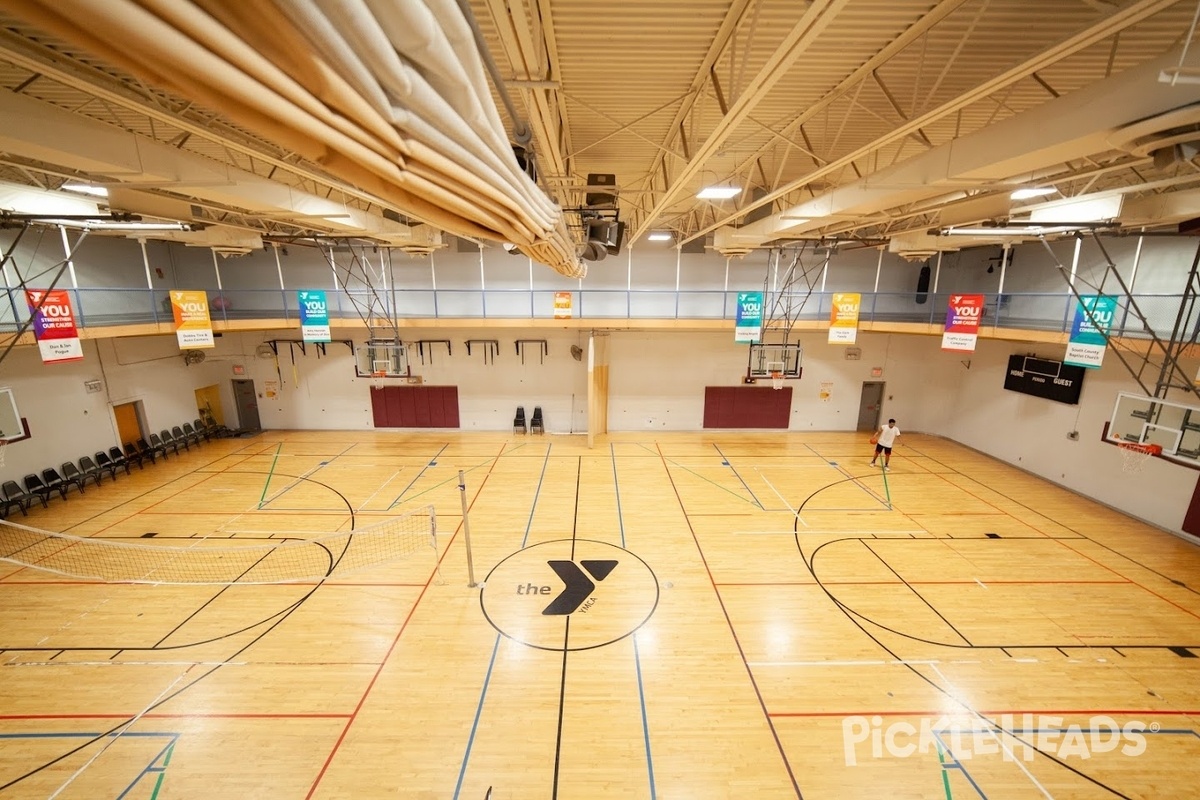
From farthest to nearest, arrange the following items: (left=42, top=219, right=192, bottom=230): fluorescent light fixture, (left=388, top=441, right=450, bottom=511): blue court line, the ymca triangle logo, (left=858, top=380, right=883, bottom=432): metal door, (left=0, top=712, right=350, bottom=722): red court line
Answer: (left=858, top=380, right=883, bottom=432): metal door
(left=388, top=441, right=450, bottom=511): blue court line
(left=42, top=219, right=192, bottom=230): fluorescent light fixture
the ymca triangle logo
(left=0, top=712, right=350, bottom=722): red court line

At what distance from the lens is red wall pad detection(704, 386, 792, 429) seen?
18.3m

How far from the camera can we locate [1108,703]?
6266 mm

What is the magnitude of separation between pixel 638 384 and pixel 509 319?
18.6 ft

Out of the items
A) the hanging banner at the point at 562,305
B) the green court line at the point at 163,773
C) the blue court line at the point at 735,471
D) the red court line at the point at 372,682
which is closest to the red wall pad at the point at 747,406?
the blue court line at the point at 735,471

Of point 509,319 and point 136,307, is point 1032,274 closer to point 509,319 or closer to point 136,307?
point 509,319

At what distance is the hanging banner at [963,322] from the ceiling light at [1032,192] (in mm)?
3984

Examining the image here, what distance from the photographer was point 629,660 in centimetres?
681

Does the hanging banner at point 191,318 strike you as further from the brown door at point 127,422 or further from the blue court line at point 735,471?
the blue court line at point 735,471

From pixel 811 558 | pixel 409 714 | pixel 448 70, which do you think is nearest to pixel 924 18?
pixel 448 70

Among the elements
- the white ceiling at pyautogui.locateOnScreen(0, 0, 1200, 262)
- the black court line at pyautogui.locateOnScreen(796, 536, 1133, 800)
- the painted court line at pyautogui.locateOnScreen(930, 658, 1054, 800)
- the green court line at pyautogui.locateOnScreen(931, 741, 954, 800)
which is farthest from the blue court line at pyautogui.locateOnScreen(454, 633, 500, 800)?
the painted court line at pyautogui.locateOnScreen(930, 658, 1054, 800)

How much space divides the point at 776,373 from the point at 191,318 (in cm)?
1711

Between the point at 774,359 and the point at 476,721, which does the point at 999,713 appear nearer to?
the point at 476,721

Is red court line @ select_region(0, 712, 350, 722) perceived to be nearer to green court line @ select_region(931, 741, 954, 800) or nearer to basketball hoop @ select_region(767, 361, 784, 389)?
green court line @ select_region(931, 741, 954, 800)

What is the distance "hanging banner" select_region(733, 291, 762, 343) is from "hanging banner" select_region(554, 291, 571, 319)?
5.44 metres
